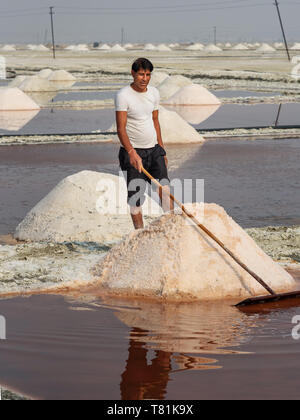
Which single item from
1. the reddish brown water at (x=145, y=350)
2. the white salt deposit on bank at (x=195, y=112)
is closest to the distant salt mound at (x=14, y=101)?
the white salt deposit on bank at (x=195, y=112)

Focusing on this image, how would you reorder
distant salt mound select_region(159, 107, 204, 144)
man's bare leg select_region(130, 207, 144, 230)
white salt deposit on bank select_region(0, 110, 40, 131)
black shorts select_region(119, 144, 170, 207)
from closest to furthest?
1. black shorts select_region(119, 144, 170, 207)
2. man's bare leg select_region(130, 207, 144, 230)
3. distant salt mound select_region(159, 107, 204, 144)
4. white salt deposit on bank select_region(0, 110, 40, 131)

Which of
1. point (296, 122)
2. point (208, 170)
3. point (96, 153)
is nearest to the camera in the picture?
point (208, 170)

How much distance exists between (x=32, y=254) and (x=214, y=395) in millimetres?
3332

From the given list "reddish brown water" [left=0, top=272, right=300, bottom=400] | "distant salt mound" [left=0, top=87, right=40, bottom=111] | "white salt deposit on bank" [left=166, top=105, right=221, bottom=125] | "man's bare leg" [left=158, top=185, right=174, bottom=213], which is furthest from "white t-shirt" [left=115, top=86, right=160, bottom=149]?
"distant salt mound" [left=0, top=87, right=40, bottom=111]

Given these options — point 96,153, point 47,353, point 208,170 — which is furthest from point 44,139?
point 47,353

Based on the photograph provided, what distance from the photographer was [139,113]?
247 inches

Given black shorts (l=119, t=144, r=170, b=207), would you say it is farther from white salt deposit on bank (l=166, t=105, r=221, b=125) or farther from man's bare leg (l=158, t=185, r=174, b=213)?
white salt deposit on bank (l=166, t=105, r=221, b=125)

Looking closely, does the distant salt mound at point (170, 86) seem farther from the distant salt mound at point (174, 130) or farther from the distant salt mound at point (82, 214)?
the distant salt mound at point (82, 214)

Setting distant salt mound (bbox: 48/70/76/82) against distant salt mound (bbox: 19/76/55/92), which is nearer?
distant salt mound (bbox: 19/76/55/92)

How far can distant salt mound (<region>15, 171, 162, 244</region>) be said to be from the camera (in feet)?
25.6

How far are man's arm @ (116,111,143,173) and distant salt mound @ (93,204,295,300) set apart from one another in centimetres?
50

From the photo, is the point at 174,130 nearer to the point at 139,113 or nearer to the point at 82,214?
the point at 82,214
